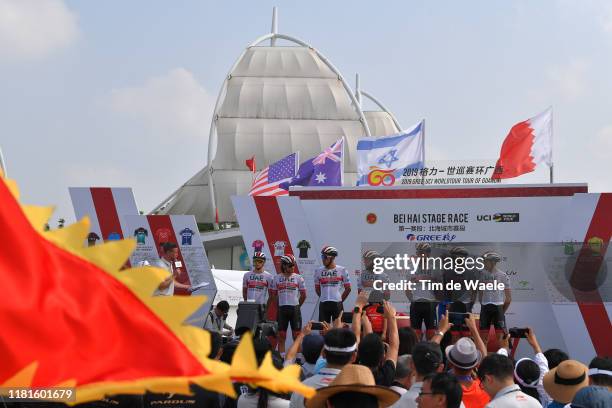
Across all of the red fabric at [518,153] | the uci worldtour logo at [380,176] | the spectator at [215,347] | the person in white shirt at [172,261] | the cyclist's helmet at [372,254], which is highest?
the spectator at [215,347]

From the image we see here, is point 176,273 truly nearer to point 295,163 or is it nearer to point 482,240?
point 482,240

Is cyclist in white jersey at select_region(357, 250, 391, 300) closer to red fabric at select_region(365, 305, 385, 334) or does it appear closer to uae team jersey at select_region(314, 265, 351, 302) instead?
uae team jersey at select_region(314, 265, 351, 302)

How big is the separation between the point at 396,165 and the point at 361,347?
1944cm

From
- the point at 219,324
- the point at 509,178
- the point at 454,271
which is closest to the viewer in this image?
the point at 454,271

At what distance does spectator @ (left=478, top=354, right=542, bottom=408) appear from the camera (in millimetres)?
6324

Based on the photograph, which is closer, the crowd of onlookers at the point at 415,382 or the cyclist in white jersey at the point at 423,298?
the crowd of onlookers at the point at 415,382

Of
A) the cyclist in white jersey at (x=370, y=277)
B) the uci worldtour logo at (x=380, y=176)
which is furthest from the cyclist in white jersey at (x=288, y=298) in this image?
the uci worldtour logo at (x=380, y=176)

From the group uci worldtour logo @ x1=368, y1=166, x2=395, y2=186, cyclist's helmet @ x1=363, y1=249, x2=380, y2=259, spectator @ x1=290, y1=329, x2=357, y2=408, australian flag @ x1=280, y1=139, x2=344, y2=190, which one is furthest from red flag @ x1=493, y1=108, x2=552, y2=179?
spectator @ x1=290, y1=329, x2=357, y2=408

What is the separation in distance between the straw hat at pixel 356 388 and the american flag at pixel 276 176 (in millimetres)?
24002

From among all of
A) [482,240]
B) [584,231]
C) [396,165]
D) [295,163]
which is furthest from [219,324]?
[295,163]

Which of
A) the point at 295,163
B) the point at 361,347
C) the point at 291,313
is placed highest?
the point at 361,347

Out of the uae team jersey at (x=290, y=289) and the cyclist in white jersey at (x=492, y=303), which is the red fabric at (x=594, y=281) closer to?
the cyclist in white jersey at (x=492, y=303)

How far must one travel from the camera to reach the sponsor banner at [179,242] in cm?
1511

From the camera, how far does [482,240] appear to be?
45.8 ft
